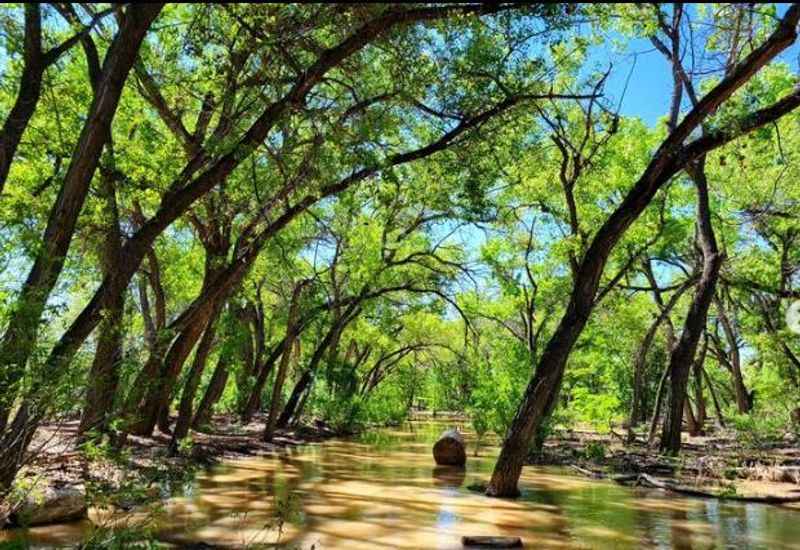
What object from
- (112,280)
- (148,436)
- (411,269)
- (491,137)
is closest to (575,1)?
(491,137)

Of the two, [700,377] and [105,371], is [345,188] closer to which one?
[105,371]

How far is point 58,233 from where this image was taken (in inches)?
266

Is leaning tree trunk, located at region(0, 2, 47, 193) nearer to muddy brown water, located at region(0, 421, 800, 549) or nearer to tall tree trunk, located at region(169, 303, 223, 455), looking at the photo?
muddy brown water, located at region(0, 421, 800, 549)

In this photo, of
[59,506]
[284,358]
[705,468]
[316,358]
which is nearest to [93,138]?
[59,506]

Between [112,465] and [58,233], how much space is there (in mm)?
4672

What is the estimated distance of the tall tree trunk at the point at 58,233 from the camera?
497 cm

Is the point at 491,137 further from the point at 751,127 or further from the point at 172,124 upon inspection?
the point at 172,124

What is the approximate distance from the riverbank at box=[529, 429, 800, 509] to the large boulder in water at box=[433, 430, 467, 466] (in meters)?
2.42

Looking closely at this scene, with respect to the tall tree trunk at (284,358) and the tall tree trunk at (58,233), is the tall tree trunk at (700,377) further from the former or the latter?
the tall tree trunk at (58,233)

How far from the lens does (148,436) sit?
16.1 metres

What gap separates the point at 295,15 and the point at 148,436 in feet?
39.2

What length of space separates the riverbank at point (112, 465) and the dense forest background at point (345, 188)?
30cm

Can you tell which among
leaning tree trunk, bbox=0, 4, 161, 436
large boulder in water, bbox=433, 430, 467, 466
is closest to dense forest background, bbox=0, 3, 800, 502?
leaning tree trunk, bbox=0, 4, 161, 436

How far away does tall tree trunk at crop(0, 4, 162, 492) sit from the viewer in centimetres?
497
